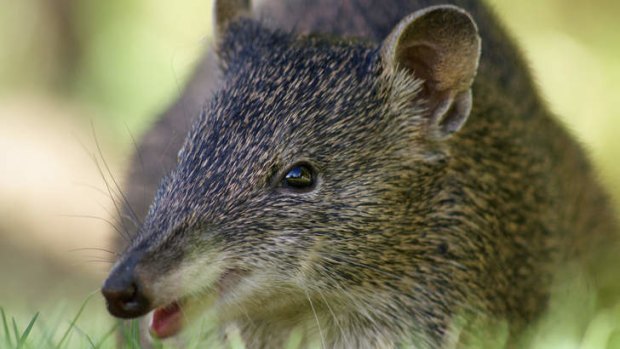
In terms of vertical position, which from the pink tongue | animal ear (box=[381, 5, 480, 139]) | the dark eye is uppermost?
animal ear (box=[381, 5, 480, 139])

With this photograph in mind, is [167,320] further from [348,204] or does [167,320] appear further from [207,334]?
[348,204]

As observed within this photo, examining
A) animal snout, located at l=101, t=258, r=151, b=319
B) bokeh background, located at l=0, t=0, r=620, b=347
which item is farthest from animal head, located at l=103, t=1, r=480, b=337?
bokeh background, located at l=0, t=0, r=620, b=347

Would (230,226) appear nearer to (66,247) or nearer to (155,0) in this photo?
(66,247)

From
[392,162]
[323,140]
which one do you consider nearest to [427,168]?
[392,162]

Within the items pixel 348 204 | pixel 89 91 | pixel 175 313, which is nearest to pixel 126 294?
pixel 175 313

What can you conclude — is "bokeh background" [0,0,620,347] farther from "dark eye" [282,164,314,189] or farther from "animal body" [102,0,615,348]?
"dark eye" [282,164,314,189]

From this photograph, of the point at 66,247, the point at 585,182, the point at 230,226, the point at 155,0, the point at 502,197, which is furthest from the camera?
the point at 155,0

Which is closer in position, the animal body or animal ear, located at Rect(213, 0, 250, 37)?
the animal body

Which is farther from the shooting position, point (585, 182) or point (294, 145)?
point (585, 182)
